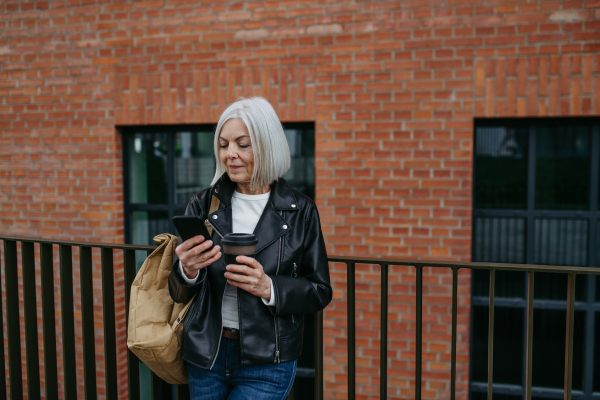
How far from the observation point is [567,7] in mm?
3195

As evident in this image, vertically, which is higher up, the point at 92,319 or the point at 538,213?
the point at 538,213

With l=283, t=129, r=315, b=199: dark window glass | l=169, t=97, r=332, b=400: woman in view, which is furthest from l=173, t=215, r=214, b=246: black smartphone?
l=283, t=129, r=315, b=199: dark window glass

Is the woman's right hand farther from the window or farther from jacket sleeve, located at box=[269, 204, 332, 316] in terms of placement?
the window

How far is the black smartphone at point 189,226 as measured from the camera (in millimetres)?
1292

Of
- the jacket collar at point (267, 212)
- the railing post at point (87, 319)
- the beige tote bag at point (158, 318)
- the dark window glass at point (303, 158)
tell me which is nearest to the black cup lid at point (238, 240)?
the jacket collar at point (267, 212)

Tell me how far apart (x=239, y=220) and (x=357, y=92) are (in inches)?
88.2

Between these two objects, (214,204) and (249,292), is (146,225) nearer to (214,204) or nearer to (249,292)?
(214,204)

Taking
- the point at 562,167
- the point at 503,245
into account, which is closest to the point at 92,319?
the point at 503,245

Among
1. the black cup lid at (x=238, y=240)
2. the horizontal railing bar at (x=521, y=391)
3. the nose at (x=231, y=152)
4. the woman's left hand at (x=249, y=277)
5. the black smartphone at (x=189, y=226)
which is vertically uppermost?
the nose at (x=231, y=152)

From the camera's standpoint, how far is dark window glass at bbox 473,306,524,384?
364cm

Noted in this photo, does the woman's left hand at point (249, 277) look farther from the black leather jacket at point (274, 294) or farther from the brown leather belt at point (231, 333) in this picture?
the brown leather belt at point (231, 333)

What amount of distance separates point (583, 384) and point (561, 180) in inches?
→ 65.6

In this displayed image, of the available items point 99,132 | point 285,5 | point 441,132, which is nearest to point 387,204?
point 441,132

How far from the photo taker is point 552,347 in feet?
11.9
